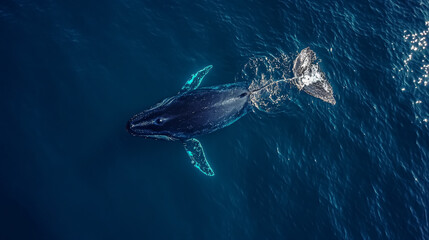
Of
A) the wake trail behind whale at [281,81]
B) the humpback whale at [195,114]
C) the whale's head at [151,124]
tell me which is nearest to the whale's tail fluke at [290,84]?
the wake trail behind whale at [281,81]

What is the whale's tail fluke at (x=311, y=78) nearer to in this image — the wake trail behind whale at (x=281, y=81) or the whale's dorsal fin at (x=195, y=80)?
the wake trail behind whale at (x=281, y=81)

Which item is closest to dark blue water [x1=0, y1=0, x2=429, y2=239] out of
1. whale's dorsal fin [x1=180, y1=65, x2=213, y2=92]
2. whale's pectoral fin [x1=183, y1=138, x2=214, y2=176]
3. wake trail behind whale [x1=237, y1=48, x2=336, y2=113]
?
whale's pectoral fin [x1=183, y1=138, x2=214, y2=176]

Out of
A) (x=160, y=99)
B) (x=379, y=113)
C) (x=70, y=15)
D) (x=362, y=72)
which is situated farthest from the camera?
(x=362, y=72)

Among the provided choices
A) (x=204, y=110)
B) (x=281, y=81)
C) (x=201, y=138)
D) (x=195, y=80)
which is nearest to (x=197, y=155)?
(x=201, y=138)

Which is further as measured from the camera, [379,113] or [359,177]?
[379,113]

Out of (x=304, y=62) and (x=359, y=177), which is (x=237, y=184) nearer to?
(x=359, y=177)

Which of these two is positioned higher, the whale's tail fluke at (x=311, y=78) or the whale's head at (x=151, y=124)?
the whale's tail fluke at (x=311, y=78)

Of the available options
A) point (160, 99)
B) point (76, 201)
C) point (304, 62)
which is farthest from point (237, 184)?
point (304, 62)
